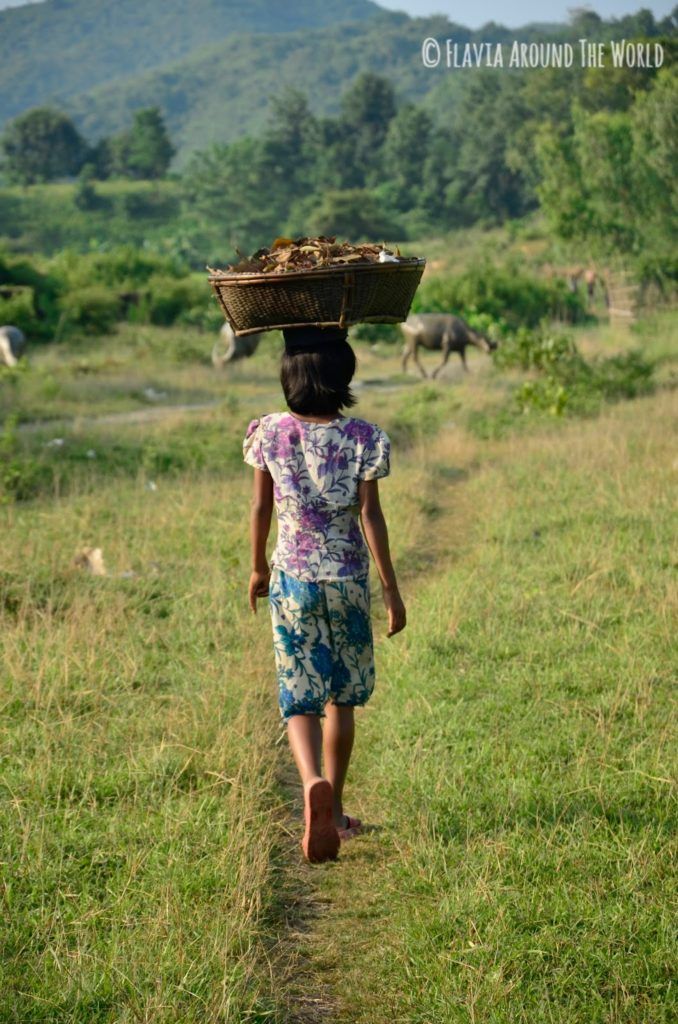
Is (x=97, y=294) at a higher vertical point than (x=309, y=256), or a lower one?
lower

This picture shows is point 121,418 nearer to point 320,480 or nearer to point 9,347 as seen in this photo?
point 9,347

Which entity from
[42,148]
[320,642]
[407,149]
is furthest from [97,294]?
[42,148]

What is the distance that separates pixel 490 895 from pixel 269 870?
29.0 inches

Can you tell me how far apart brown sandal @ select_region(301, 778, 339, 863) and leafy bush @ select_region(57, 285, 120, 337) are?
2399 cm

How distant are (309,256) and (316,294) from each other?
253 millimetres

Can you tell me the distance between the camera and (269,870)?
3605 mm

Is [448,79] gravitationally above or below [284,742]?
above

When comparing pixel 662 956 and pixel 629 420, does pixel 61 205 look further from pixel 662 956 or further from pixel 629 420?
pixel 662 956

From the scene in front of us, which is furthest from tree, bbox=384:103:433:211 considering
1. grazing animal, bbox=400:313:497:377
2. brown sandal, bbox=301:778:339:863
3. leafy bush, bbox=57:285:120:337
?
brown sandal, bbox=301:778:339:863

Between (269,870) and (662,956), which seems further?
(269,870)

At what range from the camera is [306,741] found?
3.69 metres

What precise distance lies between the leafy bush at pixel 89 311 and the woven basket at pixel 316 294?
23.4m

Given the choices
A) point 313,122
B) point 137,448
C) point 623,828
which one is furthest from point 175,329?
point 313,122

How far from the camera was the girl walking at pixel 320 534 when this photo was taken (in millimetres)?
3590
